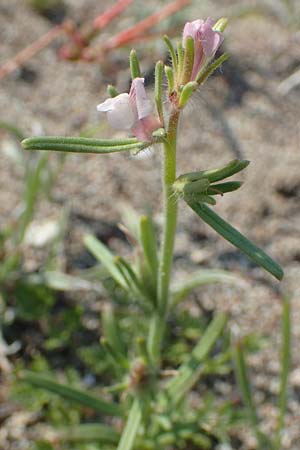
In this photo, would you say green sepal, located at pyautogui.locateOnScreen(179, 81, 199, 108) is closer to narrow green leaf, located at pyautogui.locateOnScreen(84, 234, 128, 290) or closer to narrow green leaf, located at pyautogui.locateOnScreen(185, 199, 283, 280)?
narrow green leaf, located at pyautogui.locateOnScreen(185, 199, 283, 280)

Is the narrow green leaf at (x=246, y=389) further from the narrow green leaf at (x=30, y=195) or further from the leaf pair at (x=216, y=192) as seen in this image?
the narrow green leaf at (x=30, y=195)

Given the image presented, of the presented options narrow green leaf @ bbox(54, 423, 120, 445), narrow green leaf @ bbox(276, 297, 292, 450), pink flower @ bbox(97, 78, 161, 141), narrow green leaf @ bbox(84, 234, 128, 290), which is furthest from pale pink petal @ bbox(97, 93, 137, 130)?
narrow green leaf @ bbox(54, 423, 120, 445)

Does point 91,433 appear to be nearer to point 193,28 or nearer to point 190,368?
point 190,368

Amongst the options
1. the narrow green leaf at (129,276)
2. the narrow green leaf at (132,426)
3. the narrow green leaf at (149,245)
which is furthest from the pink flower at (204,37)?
the narrow green leaf at (132,426)

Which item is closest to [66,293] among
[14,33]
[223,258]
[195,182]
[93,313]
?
[93,313]

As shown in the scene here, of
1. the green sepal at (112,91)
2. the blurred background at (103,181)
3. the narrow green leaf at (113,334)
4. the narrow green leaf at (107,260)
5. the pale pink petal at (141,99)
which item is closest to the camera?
the pale pink petal at (141,99)

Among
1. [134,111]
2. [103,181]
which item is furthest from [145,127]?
[103,181]
